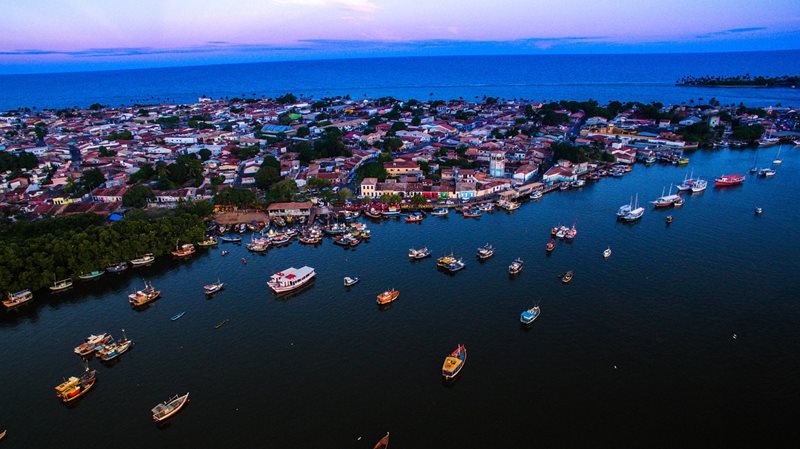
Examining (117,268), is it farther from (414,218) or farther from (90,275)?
(414,218)

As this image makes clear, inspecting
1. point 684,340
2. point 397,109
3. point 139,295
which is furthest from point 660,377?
point 397,109

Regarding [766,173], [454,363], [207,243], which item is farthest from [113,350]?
[766,173]

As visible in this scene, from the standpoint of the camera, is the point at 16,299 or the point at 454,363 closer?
the point at 454,363

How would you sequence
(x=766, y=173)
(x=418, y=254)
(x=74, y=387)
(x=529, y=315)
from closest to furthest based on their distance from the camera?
(x=74, y=387)
(x=529, y=315)
(x=418, y=254)
(x=766, y=173)

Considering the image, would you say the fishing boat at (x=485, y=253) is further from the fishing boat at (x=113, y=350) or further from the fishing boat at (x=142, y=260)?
the fishing boat at (x=142, y=260)

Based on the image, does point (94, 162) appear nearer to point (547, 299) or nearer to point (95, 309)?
point (95, 309)
